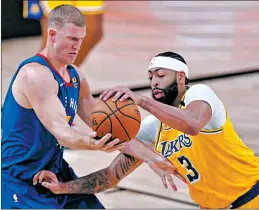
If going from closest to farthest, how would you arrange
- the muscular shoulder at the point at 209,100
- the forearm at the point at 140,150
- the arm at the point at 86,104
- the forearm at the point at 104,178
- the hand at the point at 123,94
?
the hand at the point at 123,94 < the muscular shoulder at the point at 209,100 < the forearm at the point at 140,150 < the forearm at the point at 104,178 < the arm at the point at 86,104

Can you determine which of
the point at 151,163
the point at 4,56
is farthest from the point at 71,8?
the point at 4,56

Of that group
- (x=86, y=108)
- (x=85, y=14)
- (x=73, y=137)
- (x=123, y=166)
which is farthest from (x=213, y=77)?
(x=73, y=137)

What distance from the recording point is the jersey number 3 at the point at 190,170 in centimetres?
435

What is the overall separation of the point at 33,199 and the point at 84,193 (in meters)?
0.32

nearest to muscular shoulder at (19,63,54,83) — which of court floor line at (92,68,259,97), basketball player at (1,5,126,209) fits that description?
basketball player at (1,5,126,209)

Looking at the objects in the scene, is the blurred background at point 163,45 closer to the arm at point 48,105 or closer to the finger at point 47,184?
the finger at point 47,184

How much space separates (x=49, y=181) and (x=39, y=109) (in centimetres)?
47

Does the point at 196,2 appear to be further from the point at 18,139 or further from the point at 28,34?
the point at 18,139

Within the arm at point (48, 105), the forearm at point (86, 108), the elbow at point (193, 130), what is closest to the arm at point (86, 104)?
the forearm at point (86, 108)

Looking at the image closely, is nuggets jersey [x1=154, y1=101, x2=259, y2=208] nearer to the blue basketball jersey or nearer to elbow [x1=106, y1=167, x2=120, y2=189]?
elbow [x1=106, y1=167, x2=120, y2=189]

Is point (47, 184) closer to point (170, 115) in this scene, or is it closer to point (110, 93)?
point (110, 93)

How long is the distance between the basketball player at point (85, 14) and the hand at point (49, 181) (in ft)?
11.0

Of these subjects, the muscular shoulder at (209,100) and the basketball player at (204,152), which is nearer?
the muscular shoulder at (209,100)

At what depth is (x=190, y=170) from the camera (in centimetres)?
436
